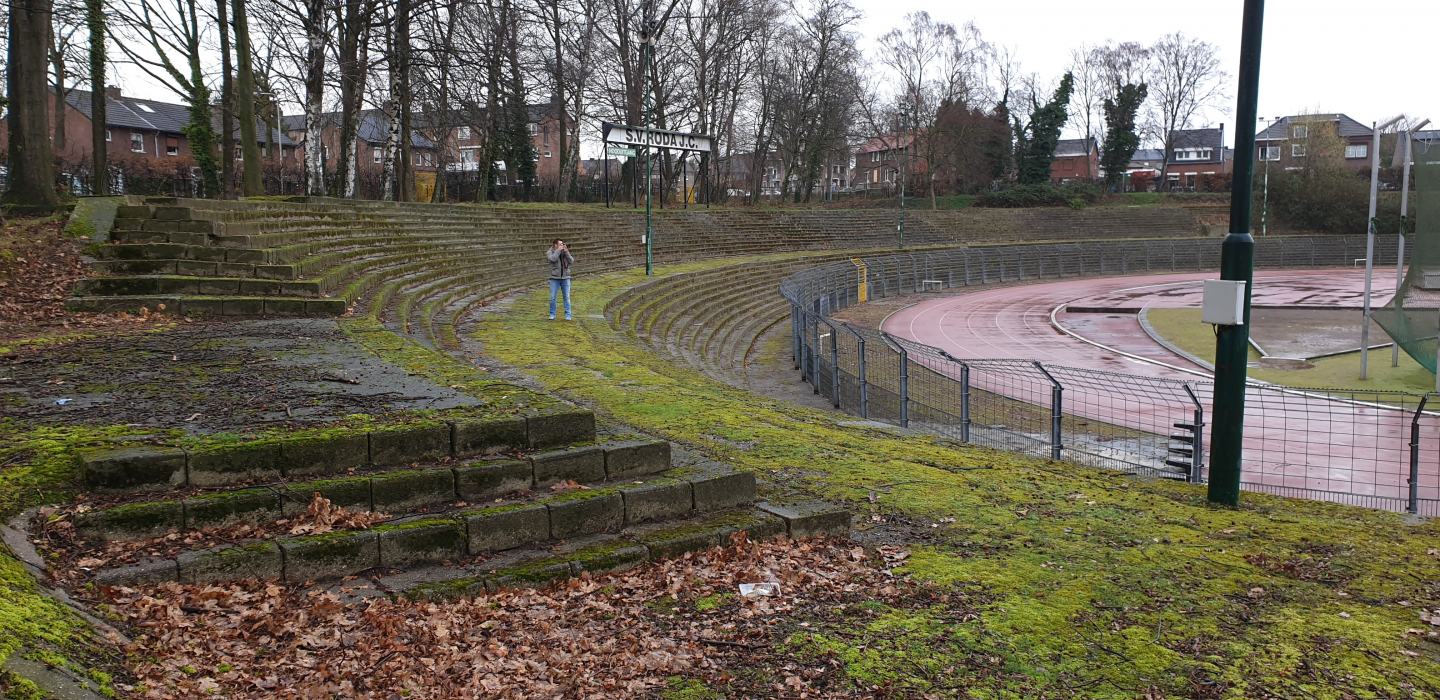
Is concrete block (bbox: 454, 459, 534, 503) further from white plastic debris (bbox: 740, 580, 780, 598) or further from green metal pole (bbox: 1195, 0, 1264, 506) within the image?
green metal pole (bbox: 1195, 0, 1264, 506)

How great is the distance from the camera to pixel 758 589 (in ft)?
16.1

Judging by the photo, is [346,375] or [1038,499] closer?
[1038,499]

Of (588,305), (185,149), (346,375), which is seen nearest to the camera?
(346,375)

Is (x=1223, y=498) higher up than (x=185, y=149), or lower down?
lower down

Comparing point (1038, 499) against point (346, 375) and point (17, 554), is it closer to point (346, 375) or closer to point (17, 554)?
point (346, 375)

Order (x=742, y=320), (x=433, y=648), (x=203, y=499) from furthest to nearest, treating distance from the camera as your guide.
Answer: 1. (x=742, y=320)
2. (x=203, y=499)
3. (x=433, y=648)

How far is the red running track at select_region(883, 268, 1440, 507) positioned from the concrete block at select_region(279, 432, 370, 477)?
25.4 ft

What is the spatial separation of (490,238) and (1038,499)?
72.2 ft

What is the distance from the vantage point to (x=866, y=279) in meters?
34.2

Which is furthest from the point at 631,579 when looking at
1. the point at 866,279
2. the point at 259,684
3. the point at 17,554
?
the point at 866,279

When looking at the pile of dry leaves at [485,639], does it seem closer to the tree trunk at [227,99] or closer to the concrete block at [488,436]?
the concrete block at [488,436]

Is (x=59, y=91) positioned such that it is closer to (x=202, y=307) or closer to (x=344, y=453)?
(x=202, y=307)

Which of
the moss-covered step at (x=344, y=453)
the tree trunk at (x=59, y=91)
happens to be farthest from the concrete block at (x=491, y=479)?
the tree trunk at (x=59, y=91)

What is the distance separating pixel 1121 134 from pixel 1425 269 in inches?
2488
